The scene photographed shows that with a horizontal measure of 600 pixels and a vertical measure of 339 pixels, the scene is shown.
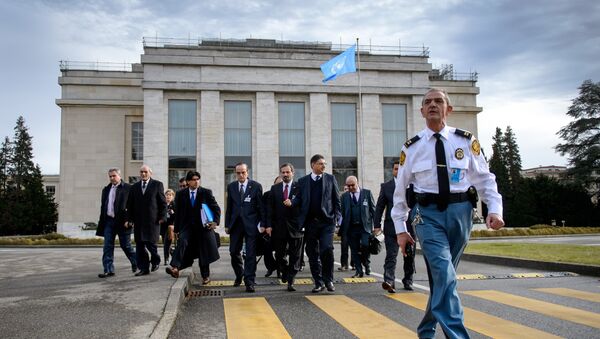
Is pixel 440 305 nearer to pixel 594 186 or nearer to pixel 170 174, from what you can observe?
pixel 170 174

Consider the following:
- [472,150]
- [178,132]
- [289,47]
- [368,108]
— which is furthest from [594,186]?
[472,150]

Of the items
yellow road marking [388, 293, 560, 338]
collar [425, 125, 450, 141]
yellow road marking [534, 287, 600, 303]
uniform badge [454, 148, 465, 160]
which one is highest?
collar [425, 125, 450, 141]

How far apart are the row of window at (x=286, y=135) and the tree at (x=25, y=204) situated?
2542 centimetres

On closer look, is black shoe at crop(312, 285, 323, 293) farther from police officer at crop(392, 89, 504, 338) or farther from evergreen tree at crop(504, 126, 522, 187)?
evergreen tree at crop(504, 126, 522, 187)

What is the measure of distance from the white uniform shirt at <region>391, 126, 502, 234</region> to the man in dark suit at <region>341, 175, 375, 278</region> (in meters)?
6.95

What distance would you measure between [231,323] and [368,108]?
3795 cm

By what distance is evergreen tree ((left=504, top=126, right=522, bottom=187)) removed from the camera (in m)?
79.9

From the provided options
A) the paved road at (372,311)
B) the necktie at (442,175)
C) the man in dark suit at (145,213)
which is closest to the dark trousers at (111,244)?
the man in dark suit at (145,213)

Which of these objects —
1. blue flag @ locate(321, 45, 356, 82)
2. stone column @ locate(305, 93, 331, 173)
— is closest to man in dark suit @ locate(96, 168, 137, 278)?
blue flag @ locate(321, 45, 356, 82)

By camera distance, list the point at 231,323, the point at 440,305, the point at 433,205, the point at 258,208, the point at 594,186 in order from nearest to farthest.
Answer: the point at 440,305 → the point at 433,205 → the point at 231,323 → the point at 258,208 → the point at 594,186

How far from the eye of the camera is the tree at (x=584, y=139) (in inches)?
1953

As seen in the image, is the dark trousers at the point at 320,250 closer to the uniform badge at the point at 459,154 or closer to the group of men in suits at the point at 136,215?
the group of men in suits at the point at 136,215

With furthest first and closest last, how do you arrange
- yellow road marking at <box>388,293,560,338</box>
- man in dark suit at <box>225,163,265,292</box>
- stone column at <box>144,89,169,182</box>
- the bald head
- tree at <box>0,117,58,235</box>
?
tree at <box>0,117,58,235</box> < stone column at <box>144,89,169,182</box> < the bald head < man in dark suit at <box>225,163,265,292</box> < yellow road marking at <box>388,293,560,338</box>

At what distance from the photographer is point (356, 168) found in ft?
140
